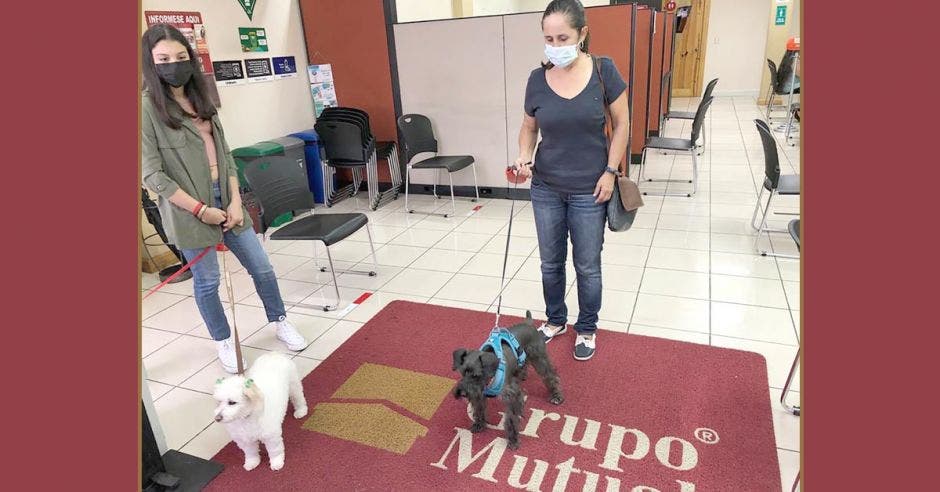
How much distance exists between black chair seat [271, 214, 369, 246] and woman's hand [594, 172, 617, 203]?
1.63 m

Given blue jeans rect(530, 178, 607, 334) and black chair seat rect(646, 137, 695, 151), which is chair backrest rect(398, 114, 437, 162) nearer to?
black chair seat rect(646, 137, 695, 151)

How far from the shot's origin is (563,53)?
2.06 m

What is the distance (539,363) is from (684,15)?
1036 cm

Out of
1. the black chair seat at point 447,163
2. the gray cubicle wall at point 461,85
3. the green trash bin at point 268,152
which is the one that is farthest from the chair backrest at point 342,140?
the gray cubicle wall at point 461,85

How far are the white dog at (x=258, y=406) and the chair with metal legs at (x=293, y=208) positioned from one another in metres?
1.15

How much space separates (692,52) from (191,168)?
41.1 ft

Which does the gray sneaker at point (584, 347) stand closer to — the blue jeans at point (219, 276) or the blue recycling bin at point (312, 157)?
the blue jeans at point (219, 276)

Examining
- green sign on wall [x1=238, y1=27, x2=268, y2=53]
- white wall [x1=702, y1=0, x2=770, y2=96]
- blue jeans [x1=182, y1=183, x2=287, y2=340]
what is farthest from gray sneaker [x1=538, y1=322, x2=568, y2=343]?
white wall [x1=702, y1=0, x2=770, y2=96]

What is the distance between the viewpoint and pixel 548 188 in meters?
2.37

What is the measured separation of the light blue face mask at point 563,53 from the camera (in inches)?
81.0

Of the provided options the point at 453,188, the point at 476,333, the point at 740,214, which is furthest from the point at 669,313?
the point at 453,188

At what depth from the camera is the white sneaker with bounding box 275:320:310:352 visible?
9.47 feet

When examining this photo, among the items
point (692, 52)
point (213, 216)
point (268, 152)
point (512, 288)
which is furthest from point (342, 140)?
point (692, 52)
